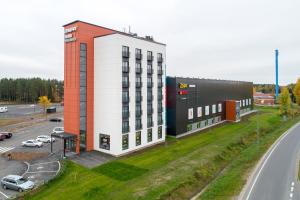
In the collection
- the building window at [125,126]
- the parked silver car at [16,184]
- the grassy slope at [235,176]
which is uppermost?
the building window at [125,126]

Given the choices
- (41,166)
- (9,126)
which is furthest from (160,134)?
(9,126)

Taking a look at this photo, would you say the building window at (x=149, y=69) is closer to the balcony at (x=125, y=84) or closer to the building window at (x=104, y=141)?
the balcony at (x=125, y=84)

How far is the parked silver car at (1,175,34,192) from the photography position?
3121 centimetres

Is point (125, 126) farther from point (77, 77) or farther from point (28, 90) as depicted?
point (28, 90)

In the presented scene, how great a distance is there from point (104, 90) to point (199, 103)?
98.5 feet

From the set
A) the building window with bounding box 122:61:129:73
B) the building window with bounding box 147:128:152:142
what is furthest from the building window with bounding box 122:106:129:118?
the building window with bounding box 147:128:152:142

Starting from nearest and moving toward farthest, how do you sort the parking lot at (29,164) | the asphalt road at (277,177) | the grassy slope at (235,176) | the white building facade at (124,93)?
the asphalt road at (277,177) → the grassy slope at (235,176) → the parking lot at (29,164) → the white building facade at (124,93)

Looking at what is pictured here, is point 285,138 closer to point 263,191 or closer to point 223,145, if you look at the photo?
point 223,145

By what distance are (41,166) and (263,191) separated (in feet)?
102

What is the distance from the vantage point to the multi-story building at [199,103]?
192 ft

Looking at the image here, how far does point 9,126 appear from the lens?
72.2 meters

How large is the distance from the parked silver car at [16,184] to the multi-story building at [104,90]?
43.8ft

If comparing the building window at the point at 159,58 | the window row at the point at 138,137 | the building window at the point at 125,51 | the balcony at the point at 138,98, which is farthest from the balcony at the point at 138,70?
the window row at the point at 138,137

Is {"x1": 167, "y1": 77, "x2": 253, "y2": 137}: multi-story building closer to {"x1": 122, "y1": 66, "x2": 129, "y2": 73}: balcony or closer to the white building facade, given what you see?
the white building facade
